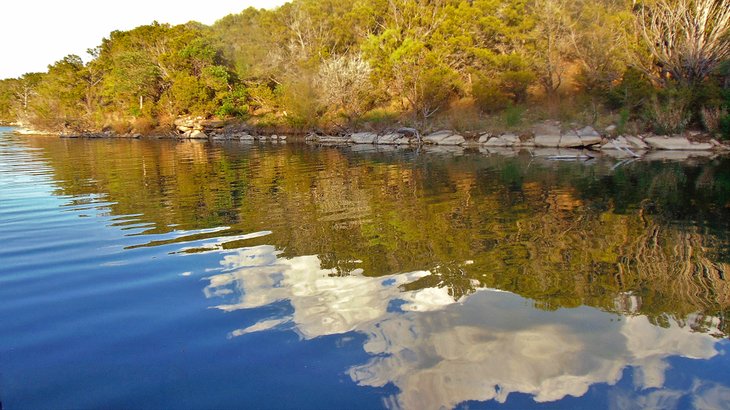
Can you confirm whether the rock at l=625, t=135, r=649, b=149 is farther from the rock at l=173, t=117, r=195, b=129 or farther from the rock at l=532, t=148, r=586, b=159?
the rock at l=173, t=117, r=195, b=129

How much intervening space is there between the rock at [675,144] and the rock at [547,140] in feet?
15.5

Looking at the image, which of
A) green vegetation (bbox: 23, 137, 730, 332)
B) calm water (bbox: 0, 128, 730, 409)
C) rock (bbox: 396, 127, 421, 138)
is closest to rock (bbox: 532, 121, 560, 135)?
rock (bbox: 396, 127, 421, 138)

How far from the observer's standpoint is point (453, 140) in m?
32.5

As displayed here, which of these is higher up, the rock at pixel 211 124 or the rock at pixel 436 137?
the rock at pixel 211 124

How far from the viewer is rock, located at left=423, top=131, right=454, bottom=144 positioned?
3338 cm

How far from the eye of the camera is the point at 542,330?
4.59m

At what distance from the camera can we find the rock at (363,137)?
120ft

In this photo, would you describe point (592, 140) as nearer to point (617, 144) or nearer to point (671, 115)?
point (617, 144)

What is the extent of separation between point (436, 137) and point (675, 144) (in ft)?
48.2

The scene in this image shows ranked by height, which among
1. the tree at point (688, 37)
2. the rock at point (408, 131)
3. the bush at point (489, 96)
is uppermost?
the tree at point (688, 37)

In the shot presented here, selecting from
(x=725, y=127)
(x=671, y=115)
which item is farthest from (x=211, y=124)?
(x=725, y=127)

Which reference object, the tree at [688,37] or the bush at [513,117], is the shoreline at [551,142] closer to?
the bush at [513,117]

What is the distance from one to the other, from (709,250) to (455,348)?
5463 mm

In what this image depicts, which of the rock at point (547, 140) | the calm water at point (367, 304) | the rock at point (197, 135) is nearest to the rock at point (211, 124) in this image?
the rock at point (197, 135)
